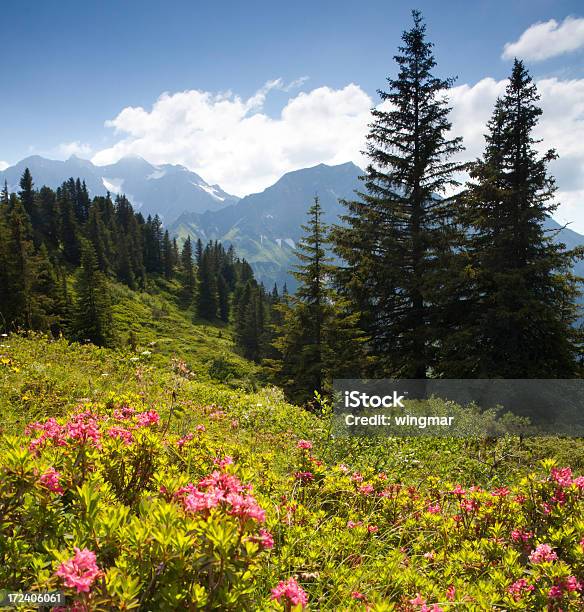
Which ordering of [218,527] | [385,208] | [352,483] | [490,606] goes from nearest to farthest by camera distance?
[218,527] < [490,606] < [352,483] < [385,208]

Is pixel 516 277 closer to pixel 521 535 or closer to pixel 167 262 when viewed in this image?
pixel 521 535

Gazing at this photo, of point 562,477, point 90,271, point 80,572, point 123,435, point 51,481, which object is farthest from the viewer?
point 90,271

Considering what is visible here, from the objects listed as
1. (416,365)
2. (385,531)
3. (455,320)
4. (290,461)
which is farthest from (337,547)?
(455,320)

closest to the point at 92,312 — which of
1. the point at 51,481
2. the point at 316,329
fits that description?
the point at 316,329

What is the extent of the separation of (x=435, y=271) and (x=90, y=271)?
34390mm

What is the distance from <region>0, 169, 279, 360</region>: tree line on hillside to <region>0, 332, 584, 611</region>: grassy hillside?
31578 millimetres

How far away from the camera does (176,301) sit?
85.4 metres

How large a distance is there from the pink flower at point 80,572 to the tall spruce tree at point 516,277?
14.4m

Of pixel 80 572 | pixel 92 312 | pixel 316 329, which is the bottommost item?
pixel 80 572

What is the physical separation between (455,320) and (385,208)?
5554mm

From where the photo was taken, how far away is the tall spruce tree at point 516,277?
44.7 feet

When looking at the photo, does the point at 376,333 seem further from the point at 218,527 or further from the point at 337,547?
the point at 218,527

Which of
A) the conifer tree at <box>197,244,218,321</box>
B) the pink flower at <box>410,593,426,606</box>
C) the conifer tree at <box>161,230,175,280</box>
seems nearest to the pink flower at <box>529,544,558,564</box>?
the pink flower at <box>410,593,426,606</box>

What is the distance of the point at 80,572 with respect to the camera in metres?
1.16
